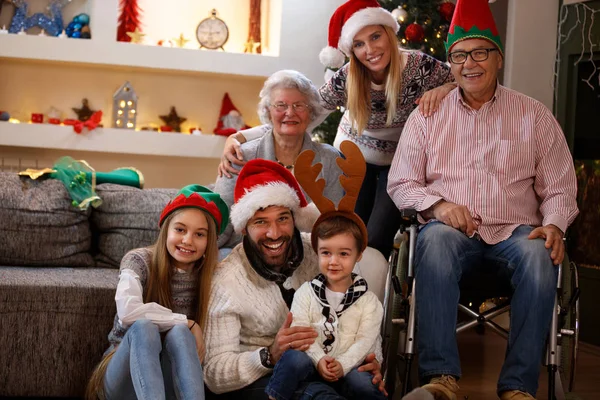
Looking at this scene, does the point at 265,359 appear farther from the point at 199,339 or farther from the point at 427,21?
the point at 427,21

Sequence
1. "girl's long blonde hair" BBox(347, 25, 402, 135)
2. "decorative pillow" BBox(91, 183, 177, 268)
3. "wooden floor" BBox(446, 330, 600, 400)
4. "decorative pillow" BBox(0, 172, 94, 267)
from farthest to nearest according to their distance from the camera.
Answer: "wooden floor" BBox(446, 330, 600, 400) → "decorative pillow" BBox(91, 183, 177, 268) → "decorative pillow" BBox(0, 172, 94, 267) → "girl's long blonde hair" BBox(347, 25, 402, 135)

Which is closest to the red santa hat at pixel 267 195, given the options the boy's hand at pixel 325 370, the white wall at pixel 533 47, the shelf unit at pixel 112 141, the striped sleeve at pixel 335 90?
the boy's hand at pixel 325 370

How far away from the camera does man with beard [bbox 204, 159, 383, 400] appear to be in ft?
8.66

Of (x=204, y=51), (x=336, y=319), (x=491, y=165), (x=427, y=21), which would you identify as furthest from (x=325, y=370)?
(x=204, y=51)

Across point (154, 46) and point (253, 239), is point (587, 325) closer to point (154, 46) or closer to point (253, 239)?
point (253, 239)

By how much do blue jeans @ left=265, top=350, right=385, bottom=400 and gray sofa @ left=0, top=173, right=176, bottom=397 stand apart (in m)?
0.94

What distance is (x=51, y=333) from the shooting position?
314 cm

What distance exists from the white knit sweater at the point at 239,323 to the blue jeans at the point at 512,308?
1.54ft

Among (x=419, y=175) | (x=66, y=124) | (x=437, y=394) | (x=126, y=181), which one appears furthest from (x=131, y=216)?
(x=66, y=124)

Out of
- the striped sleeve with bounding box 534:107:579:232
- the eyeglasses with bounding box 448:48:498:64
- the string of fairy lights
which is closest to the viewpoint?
the striped sleeve with bounding box 534:107:579:232

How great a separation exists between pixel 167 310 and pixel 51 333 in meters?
0.72

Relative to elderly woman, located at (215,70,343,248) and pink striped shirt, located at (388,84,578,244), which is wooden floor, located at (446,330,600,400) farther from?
elderly woman, located at (215,70,343,248)

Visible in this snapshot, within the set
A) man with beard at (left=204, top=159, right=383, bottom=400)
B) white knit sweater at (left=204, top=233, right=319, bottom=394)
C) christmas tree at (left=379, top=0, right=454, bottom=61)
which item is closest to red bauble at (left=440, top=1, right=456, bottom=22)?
christmas tree at (left=379, top=0, right=454, bottom=61)

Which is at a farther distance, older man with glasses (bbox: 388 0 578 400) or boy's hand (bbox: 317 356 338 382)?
older man with glasses (bbox: 388 0 578 400)
